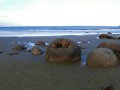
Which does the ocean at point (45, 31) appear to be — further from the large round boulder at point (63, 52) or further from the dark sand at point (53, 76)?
the dark sand at point (53, 76)

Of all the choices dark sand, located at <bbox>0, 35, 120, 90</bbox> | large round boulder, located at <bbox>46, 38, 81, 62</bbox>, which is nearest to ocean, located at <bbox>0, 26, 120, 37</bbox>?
large round boulder, located at <bbox>46, 38, 81, 62</bbox>

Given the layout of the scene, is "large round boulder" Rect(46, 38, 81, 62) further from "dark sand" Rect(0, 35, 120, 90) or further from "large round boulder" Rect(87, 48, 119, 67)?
"large round boulder" Rect(87, 48, 119, 67)

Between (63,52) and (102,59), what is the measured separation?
69.2 inches

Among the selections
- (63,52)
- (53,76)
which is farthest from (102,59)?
(53,76)

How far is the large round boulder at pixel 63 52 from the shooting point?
11.8m

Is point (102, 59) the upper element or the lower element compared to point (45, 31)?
upper

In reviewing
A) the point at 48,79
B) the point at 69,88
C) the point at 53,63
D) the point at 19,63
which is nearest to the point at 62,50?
the point at 53,63

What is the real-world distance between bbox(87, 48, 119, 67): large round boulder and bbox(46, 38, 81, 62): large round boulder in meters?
0.97

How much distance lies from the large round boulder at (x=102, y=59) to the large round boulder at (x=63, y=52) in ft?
3.18

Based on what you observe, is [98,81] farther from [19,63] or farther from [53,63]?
[19,63]

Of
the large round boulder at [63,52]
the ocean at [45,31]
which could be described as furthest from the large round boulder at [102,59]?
the ocean at [45,31]

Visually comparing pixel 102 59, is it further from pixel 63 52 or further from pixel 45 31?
pixel 45 31

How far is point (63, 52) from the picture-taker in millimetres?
11719

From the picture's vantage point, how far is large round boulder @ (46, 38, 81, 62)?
463 inches
